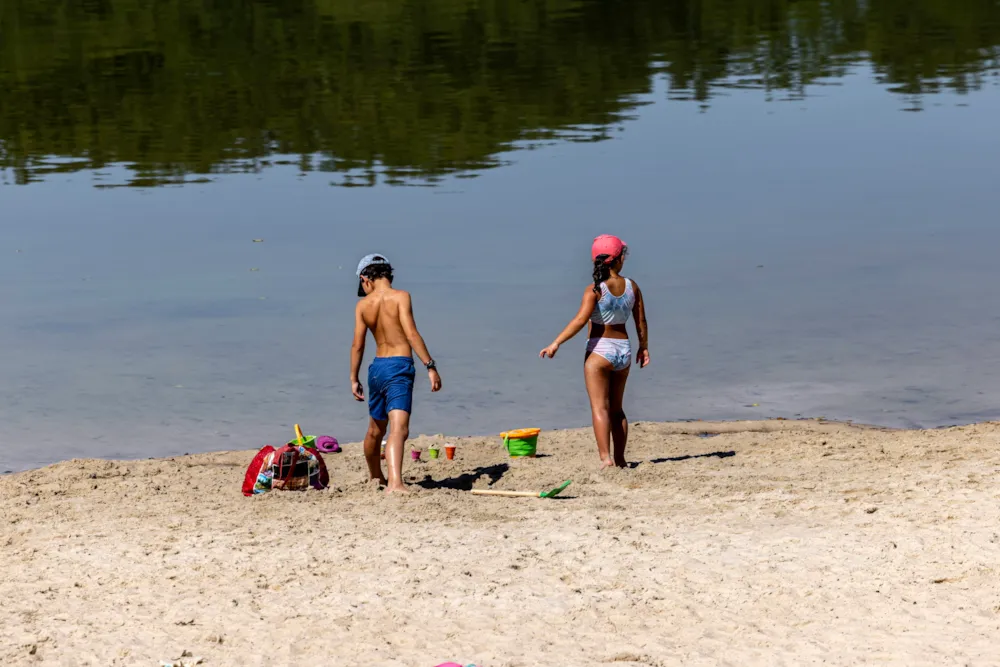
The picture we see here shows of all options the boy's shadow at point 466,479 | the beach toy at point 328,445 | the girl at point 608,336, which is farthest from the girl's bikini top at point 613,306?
the beach toy at point 328,445

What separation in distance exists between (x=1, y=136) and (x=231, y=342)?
580 inches

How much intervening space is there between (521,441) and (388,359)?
4.88 feet

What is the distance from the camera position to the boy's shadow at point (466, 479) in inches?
393

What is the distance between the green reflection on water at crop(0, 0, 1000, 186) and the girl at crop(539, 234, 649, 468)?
37.5 ft

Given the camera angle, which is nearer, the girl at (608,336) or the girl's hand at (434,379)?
the girl's hand at (434,379)

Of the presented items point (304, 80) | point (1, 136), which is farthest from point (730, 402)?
point (304, 80)

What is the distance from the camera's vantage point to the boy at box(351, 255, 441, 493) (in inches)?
371

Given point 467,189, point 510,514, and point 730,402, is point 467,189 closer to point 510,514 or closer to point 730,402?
point 730,402

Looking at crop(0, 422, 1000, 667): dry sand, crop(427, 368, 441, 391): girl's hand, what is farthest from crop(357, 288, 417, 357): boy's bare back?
crop(0, 422, 1000, 667): dry sand

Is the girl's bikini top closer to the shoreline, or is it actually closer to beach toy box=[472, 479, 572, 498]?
beach toy box=[472, 479, 572, 498]

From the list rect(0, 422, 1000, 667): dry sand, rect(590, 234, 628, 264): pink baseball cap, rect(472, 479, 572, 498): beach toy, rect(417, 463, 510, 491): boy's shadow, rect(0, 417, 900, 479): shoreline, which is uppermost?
rect(590, 234, 628, 264): pink baseball cap

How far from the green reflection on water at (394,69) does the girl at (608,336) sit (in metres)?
11.4

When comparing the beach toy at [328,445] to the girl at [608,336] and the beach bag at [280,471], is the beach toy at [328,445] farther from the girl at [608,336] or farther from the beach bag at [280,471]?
the girl at [608,336]

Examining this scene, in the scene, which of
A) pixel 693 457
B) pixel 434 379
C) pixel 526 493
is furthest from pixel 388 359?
pixel 693 457
